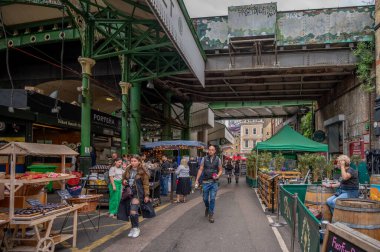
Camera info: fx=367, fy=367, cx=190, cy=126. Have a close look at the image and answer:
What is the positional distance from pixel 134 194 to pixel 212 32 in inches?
584

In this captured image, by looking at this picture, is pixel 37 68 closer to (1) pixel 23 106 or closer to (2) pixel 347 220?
(1) pixel 23 106

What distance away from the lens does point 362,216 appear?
4.77 metres

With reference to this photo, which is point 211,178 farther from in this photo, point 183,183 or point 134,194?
point 183,183

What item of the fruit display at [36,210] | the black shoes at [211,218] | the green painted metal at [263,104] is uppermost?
the green painted metal at [263,104]

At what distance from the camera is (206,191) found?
9.84 m

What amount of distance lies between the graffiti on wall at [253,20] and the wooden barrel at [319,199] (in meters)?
13.1

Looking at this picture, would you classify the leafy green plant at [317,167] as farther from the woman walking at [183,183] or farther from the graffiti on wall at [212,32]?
the graffiti on wall at [212,32]

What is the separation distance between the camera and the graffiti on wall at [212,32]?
20703 millimetres

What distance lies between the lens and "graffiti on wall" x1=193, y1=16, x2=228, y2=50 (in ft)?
67.9

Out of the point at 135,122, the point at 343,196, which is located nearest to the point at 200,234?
the point at 343,196

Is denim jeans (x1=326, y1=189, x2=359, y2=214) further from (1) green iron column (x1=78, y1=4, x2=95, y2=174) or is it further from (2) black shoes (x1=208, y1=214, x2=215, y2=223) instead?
(1) green iron column (x1=78, y1=4, x2=95, y2=174)

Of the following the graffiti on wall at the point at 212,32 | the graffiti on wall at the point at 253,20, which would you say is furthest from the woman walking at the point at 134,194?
the graffiti on wall at the point at 212,32

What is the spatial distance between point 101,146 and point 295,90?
1506 cm

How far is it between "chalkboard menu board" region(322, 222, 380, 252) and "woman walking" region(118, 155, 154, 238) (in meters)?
5.08
